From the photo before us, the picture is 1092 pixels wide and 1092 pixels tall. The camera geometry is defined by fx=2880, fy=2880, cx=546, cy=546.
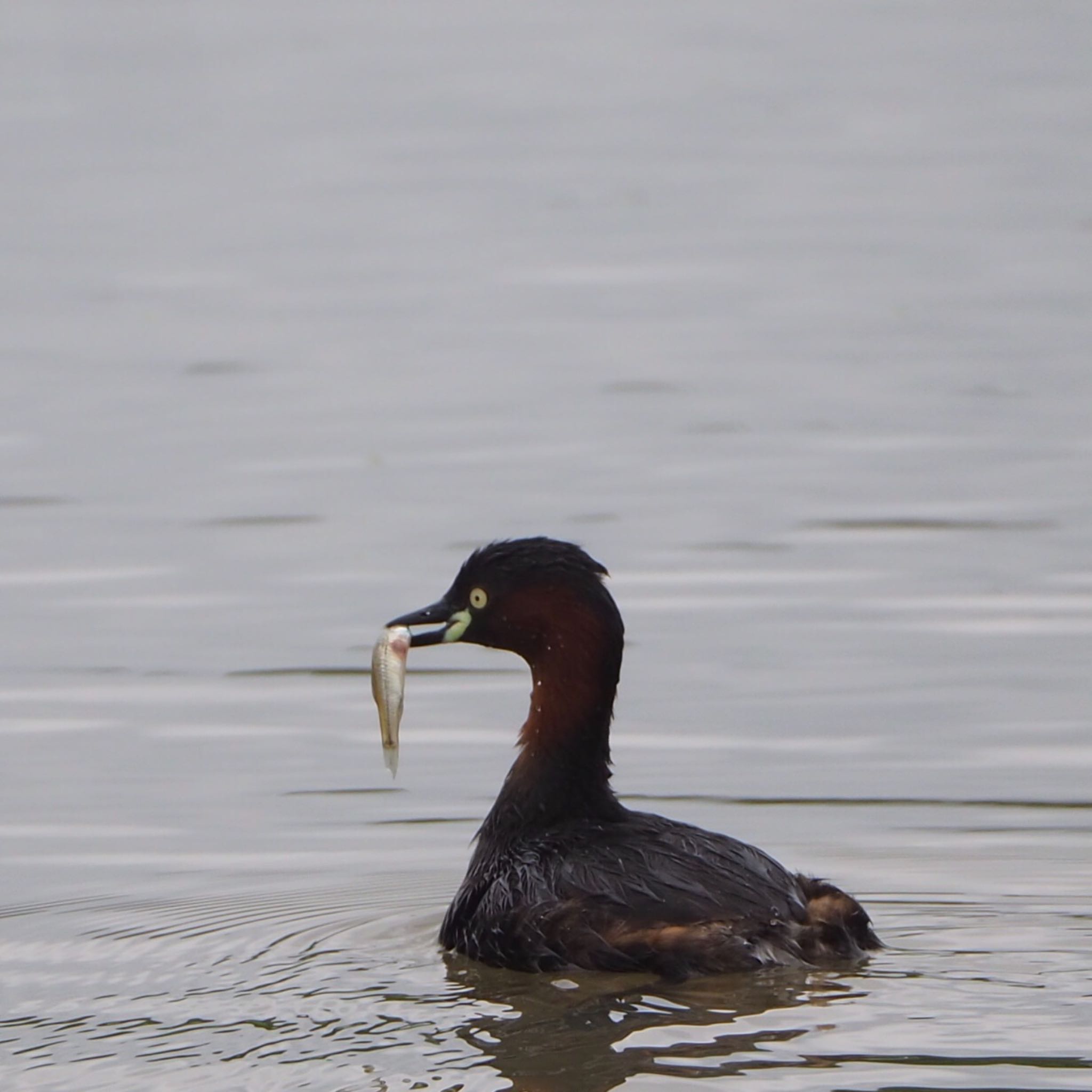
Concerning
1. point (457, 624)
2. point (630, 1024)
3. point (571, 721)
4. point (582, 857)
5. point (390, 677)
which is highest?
point (457, 624)

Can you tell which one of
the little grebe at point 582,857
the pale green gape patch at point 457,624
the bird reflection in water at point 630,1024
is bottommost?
the bird reflection in water at point 630,1024

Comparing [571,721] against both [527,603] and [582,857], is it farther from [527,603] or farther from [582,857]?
[582,857]

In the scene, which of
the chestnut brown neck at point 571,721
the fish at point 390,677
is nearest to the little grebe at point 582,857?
the chestnut brown neck at point 571,721

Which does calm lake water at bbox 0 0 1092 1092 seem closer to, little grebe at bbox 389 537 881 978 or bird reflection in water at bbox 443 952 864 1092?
bird reflection in water at bbox 443 952 864 1092

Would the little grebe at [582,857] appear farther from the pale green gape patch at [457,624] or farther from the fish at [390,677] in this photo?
the fish at [390,677]

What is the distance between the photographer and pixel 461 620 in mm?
8344

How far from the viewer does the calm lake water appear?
23.8 feet

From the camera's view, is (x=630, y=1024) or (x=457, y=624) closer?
(x=630, y=1024)

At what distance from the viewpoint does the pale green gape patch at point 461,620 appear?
327 inches

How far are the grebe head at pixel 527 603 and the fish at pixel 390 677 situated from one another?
0.19 ft

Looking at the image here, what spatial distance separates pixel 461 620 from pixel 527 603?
25 centimetres

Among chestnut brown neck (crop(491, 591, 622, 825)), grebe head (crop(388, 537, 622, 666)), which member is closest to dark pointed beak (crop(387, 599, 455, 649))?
grebe head (crop(388, 537, 622, 666))

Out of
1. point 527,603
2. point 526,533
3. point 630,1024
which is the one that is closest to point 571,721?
point 527,603

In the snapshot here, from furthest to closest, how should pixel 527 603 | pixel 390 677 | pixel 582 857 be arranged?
1. pixel 390 677
2. pixel 527 603
3. pixel 582 857
